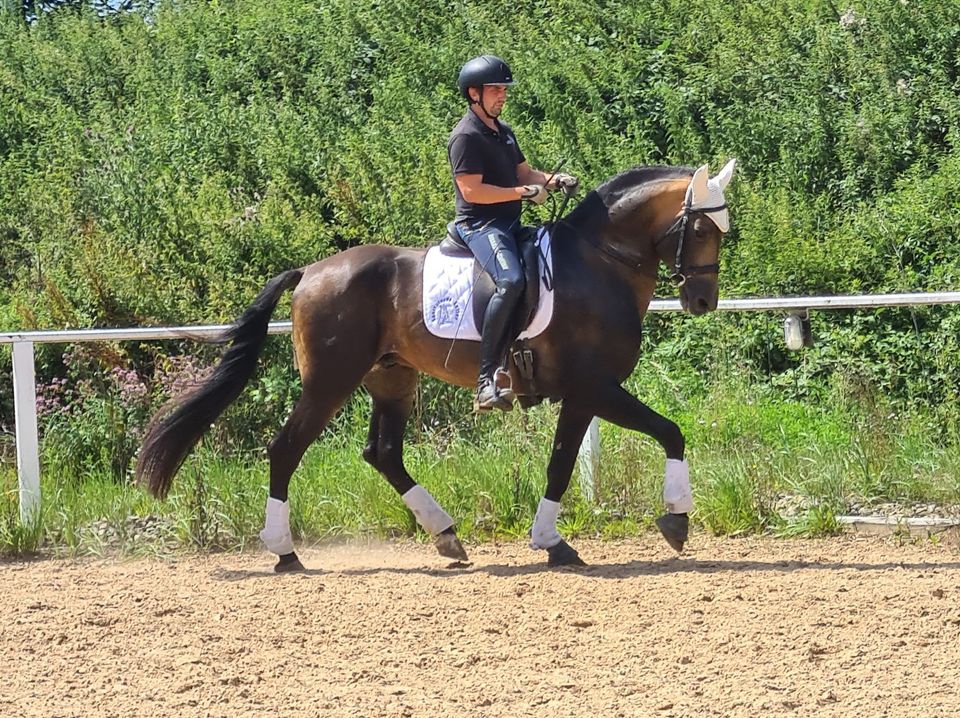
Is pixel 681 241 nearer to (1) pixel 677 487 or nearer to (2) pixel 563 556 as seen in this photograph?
(1) pixel 677 487

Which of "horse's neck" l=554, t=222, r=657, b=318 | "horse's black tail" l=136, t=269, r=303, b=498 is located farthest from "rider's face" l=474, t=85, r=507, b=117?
"horse's black tail" l=136, t=269, r=303, b=498

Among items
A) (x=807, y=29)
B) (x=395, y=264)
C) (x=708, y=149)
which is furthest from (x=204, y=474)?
(x=807, y=29)

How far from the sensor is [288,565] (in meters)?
8.20

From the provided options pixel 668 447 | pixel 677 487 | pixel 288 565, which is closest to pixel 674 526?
pixel 677 487

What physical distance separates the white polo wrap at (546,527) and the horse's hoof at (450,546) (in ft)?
1.59

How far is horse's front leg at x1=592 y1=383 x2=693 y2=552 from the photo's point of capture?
751 centimetres

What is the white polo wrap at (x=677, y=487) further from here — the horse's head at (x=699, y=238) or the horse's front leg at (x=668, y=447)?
the horse's head at (x=699, y=238)

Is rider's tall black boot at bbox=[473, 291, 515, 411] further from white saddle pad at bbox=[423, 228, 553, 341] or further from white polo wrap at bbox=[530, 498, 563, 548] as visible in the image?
white polo wrap at bbox=[530, 498, 563, 548]

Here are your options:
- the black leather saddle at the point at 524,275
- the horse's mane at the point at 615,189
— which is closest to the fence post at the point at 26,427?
the black leather saddle at the point at 524,275

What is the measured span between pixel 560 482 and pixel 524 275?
Answer: 4.19 feet

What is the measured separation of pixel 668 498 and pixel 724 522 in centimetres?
131

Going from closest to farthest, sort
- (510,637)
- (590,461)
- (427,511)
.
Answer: (510,637) < (427,511) < (590,461)

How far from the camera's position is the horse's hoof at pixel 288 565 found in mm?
8180

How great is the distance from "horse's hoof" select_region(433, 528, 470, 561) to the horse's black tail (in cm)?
165
